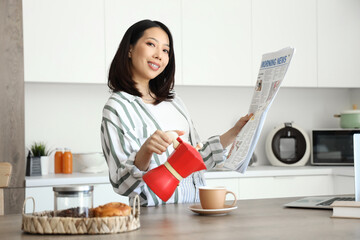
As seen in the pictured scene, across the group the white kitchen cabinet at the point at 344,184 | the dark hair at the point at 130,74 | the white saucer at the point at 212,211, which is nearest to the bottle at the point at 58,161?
the dark hair at the point at 130,74

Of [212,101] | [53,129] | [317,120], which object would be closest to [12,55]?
[53,129]

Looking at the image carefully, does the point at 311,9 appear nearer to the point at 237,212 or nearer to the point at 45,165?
the point at 45,165

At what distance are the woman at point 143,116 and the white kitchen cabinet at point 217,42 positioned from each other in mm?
1693

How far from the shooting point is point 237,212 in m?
1.66

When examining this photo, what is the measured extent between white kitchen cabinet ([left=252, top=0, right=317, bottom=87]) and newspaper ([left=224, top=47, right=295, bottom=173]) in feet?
7.68

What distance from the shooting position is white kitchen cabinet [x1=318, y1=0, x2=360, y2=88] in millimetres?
4375

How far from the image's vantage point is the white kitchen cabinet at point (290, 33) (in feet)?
13.7

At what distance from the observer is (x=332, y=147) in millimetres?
4293

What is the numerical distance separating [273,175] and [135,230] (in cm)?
273

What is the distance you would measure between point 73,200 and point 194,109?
307cm

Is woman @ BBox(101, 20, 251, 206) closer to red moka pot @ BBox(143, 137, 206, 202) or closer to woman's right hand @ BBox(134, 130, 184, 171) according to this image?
woman's right hand @ BBox(134, 130, 184, 171)

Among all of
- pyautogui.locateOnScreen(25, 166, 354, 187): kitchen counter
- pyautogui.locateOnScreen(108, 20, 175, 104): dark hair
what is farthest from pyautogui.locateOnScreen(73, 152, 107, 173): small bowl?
pyautogui.locateOnScreen(108, 20, 175, 104): dark hair

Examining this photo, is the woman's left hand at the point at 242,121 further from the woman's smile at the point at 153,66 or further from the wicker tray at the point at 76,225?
the wicker tray at the point at 76,225

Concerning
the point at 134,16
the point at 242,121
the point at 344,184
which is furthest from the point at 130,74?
the point at 344,184
